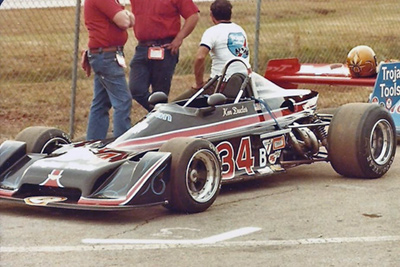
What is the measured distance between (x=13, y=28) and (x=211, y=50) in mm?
3146

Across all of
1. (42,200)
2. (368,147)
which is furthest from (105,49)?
(368,147)

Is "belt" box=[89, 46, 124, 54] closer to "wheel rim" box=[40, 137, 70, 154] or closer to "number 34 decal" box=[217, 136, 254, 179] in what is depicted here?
"wheel rim" box=[40, 137, 70, 154]

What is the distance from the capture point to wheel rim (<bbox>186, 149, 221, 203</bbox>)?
25.7 ft

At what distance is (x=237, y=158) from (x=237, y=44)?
176cm

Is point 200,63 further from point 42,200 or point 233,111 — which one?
point 42,200

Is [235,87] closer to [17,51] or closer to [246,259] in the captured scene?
[246,259]

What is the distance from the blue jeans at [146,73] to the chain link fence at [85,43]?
3.04 ft

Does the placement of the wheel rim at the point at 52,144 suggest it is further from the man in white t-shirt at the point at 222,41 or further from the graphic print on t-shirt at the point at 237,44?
the graphic print on t-shirt at the point at 237,44

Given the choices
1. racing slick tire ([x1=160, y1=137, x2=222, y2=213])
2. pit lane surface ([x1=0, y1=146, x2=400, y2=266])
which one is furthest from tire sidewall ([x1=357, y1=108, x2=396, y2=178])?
racing slick tire ([x1=160, y1=137, x2=222, y2=213])

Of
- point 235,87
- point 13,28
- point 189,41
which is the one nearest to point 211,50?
point 235,87

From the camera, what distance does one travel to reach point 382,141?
31.3 ft

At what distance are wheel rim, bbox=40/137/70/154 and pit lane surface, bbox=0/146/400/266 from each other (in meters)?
0.66

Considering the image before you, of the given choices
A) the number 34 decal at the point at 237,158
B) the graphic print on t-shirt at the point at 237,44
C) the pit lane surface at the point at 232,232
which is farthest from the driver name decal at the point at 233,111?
the graphic print on t-shirt at the point at 237,44

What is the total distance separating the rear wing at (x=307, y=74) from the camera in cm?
1141
